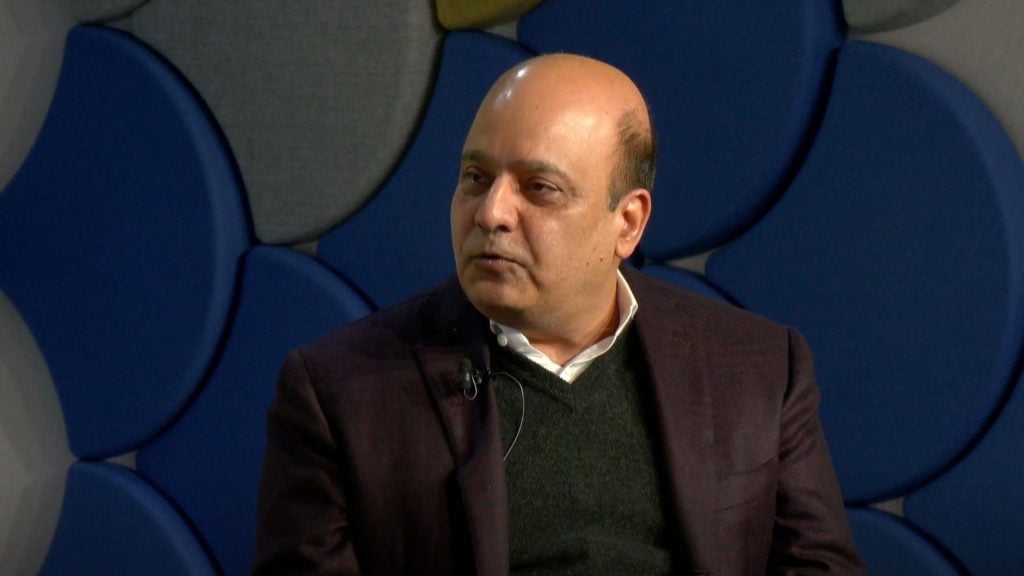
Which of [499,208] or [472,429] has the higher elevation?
[499,208]

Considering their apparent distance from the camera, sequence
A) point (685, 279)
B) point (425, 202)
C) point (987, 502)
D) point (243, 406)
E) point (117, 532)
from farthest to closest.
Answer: point (117, 532) < point (243, 406) < point (425, 202) < point (685, 279) < point (987, 502)

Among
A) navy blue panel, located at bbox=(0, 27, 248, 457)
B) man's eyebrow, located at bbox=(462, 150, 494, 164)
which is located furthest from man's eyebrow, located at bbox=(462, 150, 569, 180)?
navy blue panel, located at bbox=(0, 27, 248, 457)

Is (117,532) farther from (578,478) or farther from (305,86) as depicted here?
(578,478)

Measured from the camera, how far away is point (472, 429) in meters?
1.29

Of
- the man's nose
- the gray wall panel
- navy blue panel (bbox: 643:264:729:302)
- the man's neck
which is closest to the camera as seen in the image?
the man's nose

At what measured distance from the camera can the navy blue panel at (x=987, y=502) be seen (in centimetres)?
152

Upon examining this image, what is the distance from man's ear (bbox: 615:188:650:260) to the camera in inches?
52.3

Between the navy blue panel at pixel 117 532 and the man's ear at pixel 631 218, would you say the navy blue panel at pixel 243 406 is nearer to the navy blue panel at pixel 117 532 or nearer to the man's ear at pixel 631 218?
the navy blue panel at pixel 117 532

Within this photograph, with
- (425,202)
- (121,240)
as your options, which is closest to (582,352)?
(425,202)

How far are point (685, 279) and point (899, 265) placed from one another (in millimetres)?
260

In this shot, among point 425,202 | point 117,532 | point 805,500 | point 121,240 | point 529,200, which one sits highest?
point 529,200

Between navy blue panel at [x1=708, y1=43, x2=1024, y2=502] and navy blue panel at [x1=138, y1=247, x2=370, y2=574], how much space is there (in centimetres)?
60

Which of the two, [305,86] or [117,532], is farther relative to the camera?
[117,532]

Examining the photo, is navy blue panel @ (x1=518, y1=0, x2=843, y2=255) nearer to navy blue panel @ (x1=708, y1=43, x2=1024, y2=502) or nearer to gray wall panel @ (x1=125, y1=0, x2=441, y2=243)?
navy blue panel @ (x1=708, y1=43, x2=1024, y2=502)
